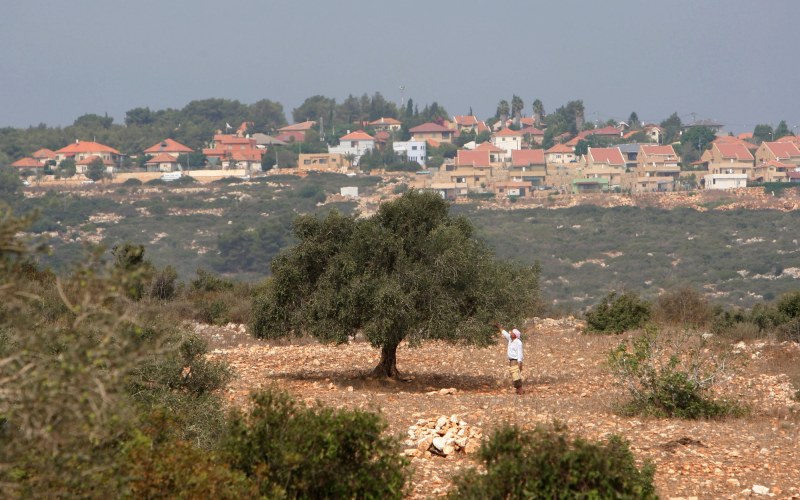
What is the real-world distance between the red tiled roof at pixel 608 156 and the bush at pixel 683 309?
10810 centimetres

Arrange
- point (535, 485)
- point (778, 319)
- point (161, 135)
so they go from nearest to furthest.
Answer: point (535, 485), point (778, 319), point (161, 135)

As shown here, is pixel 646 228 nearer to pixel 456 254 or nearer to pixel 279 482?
pixel 456 254

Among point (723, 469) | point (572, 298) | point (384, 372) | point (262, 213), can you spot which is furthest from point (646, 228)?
point (723, 469)

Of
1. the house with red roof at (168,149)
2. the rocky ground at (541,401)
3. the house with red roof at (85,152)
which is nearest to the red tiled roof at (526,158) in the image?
the house with red roof at (168,149)

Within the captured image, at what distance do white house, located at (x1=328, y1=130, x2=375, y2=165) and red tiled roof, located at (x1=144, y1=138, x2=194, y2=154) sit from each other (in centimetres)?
2080

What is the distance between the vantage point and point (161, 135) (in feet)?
576

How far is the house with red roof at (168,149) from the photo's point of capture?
513ft

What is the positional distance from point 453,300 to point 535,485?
33.1 feet

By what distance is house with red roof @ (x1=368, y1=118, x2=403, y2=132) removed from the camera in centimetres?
18365

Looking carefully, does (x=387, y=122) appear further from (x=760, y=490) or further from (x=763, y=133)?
(x=760, y=490)

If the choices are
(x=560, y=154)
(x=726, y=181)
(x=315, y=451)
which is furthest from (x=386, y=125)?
(x=315, y=451)

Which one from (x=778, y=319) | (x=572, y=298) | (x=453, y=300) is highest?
(x=453, y=300)

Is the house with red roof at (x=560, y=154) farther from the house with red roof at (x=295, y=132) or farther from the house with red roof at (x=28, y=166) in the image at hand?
the house with red roof at (x=28, y=166)

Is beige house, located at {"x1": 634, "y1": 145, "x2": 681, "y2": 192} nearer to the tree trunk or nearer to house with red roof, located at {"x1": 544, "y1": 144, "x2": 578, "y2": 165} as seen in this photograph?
house with red roof, located at {"x1": 544, "y1": 144, "x2": 578, "y2": 165}
